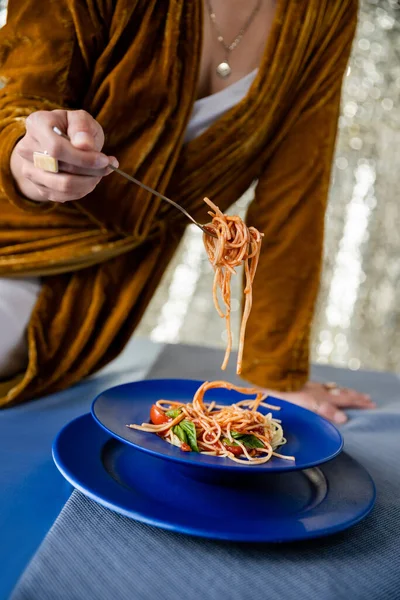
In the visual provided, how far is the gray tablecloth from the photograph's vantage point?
1.47 ft

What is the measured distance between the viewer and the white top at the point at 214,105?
3.35 ft

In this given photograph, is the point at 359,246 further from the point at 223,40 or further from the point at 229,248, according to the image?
the point at 229,248

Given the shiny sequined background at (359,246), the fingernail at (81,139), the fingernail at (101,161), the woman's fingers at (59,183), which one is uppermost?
the fingernail at (81,139)

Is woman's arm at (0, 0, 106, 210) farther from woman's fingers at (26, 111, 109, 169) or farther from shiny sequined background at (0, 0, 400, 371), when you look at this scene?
shiny sequined background at (0, 0, 400, 371)

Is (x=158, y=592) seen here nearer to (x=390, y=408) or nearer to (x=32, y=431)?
(x=32, y=431)

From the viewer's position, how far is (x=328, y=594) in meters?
0.46

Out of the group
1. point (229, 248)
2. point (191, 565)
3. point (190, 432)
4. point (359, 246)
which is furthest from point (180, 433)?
point (359, 246)

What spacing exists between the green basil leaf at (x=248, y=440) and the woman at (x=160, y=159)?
0.38m

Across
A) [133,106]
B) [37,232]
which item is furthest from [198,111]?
[37,232]

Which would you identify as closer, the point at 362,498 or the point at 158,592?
the point at 158,592

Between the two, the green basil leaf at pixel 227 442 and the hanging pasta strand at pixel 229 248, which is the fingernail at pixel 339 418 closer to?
the hanging pasta strand at pixel 229 248

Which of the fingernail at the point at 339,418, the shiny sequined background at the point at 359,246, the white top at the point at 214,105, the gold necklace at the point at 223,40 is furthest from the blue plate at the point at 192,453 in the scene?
the shiny sequined background at the point at 359,246

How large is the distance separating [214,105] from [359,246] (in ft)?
4.59

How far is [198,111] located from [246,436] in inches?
24.2
